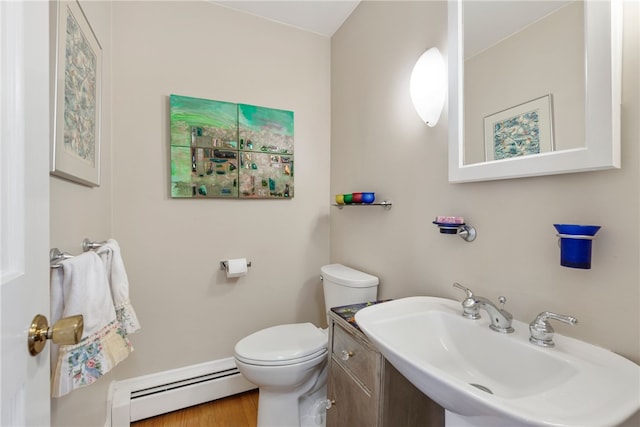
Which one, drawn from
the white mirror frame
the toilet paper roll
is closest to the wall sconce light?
the white mirror frame

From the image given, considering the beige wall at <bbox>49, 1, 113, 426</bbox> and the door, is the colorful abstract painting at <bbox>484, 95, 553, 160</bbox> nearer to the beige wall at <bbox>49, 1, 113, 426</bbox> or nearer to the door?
the door

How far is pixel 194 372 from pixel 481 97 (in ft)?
6.74

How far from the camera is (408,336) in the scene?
0.97 meters

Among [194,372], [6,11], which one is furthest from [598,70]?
[194,372]

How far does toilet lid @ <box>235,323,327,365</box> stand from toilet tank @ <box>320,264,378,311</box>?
214mm

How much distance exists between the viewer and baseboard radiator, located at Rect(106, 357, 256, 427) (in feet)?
5.04

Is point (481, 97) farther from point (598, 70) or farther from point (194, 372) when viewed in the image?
point (194, 372)

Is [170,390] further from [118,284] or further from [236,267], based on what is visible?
[118,284]

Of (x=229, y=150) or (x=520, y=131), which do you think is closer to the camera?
(x=520, y=131)

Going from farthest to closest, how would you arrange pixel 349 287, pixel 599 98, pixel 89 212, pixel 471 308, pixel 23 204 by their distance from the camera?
pixel 349 287 → pixel 89 212 → pixel 471 308 → pixel 599 98 → pixel 23 204

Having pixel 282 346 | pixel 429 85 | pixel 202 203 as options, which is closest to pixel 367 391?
pixel 282 346

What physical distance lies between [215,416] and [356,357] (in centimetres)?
112

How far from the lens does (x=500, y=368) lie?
84 cm

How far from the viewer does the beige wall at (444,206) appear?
715mm
